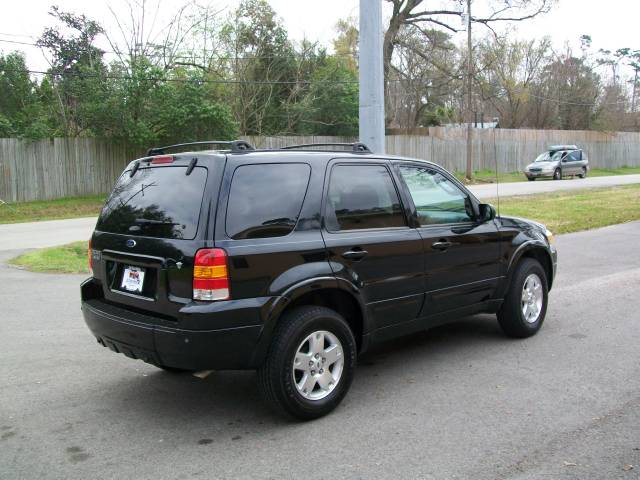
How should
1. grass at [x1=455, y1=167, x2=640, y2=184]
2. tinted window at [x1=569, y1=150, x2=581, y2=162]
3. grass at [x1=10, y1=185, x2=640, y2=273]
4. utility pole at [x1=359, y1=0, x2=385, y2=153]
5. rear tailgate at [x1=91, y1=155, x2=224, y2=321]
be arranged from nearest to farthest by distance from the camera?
1. rear tailgate at [x1=91, y1=155, x2=224, y2=321]
2. utility pole at [x1=359, y1=0, x2=385, y2=153]
3. grass at [x1=10, y1=185, x2=640, y2=273]
4. tinted window at [x1=569, y1=150, x2=581, y2=162]
5. grass at [x1=455, y1=167, x2=640, y2=184]

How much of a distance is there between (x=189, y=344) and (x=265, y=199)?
106cm

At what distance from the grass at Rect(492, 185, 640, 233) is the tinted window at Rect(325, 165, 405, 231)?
31.7ft

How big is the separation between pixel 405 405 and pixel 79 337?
3501mm

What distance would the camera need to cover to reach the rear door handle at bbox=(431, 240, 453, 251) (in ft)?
16.6

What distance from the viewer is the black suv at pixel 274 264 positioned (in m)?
A: 3.86

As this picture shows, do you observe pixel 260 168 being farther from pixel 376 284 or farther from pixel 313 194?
pixel 376 284

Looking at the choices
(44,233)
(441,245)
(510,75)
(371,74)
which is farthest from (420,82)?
(441,245)

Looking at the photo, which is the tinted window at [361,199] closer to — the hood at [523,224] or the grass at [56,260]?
the hood at [523,224]

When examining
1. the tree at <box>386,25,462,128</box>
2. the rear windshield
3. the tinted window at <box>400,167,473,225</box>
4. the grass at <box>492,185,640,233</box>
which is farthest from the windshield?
the rear windshield

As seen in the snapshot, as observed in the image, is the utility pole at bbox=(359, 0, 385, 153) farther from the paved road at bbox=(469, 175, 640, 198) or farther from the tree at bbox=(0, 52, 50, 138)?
the tree at bbox=(0, 52, 50, 138)

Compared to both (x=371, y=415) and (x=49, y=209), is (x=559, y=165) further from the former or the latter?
(x=371, y=415)

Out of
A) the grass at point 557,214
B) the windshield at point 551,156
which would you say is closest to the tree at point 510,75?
the windshield at point 551,156

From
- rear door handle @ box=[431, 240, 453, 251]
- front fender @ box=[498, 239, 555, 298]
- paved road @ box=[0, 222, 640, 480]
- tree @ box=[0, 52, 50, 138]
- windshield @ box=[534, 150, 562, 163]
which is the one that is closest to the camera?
paved road @ box=[0, 222, 640, 480]

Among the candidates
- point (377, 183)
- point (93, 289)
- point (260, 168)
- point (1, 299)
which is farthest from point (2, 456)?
point (1, 299)
